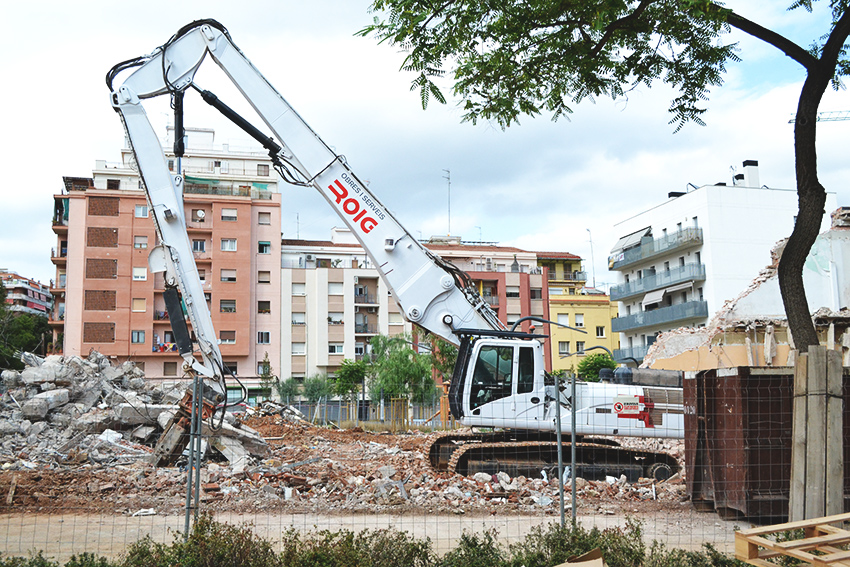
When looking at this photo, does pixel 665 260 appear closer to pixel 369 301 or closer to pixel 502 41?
pixel 369 301

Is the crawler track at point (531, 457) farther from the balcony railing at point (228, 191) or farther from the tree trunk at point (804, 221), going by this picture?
the balcony railing at point (228, 191)

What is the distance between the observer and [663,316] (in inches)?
2036

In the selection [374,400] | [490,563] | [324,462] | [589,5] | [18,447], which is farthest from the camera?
[374,400]

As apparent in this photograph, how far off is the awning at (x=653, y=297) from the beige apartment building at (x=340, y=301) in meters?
7.88

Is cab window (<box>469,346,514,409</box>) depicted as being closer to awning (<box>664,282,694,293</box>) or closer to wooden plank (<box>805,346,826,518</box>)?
wooden plank (<box>805,346,826,518</box>)

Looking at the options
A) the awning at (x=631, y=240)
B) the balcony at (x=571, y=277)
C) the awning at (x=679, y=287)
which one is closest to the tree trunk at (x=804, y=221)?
the awning at (x=679, y=287)

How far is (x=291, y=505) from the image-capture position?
10.2 meters

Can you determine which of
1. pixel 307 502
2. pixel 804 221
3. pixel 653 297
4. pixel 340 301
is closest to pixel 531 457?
pixel 307 502

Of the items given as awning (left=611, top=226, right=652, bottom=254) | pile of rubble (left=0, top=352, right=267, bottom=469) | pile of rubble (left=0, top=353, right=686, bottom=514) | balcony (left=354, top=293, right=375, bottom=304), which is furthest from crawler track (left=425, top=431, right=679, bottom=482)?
awning (left=611, top=226, right=652, bottom=254)

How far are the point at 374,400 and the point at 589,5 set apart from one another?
37.2 metres

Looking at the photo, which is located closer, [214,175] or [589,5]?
[589,5]

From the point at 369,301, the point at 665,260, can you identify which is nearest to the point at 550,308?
the point at 665,260

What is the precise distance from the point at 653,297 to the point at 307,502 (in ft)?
154

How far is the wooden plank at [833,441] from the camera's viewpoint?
6.03 metres
